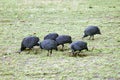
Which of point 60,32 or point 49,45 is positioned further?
point 60,32

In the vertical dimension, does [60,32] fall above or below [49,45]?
below

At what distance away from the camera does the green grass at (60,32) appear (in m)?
6.81

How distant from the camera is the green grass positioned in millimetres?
6812

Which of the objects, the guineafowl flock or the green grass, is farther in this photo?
the guineafowl flock

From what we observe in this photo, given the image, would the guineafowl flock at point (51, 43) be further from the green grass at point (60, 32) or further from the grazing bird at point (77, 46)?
the green grass at point (60, 32)

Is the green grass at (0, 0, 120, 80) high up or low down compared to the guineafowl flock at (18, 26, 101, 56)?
down

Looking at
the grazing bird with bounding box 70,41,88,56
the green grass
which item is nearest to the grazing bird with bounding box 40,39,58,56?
the green grass

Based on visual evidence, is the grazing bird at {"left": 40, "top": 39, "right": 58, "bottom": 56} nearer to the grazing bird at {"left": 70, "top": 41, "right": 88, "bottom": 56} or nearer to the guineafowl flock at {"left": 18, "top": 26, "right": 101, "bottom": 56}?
the guineafowl flock at {"left": 18, "top": 26, "right": 101, "bottom": 56}

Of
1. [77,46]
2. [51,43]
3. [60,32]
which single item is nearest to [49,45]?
[51,43]

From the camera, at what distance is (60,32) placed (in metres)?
10.1

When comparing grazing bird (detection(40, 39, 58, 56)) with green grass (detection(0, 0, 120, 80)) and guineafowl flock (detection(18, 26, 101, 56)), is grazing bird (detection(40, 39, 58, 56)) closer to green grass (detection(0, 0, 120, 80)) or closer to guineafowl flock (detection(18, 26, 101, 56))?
guineafowl flock (detection(18, 26, 101, 56))

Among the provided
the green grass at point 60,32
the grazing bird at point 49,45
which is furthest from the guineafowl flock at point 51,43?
the green grass at point 60,32

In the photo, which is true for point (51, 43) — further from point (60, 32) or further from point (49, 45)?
point (60, 32)

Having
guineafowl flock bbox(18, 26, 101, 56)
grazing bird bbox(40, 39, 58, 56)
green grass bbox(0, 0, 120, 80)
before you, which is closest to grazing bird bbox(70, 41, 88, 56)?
guineafowl flock bbox(18, 26, 101, 56)
